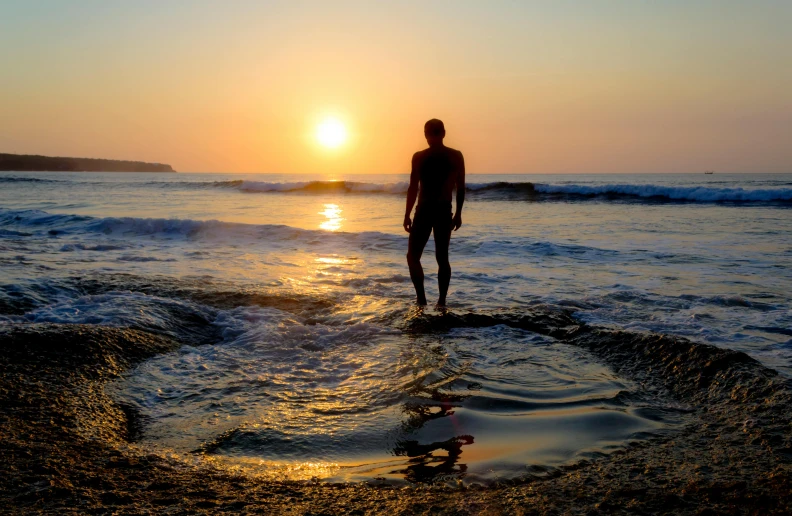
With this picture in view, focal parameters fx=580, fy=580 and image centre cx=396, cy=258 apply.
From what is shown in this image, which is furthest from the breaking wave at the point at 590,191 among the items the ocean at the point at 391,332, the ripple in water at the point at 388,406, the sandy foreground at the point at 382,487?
the sandy foreground at the point at 382,487

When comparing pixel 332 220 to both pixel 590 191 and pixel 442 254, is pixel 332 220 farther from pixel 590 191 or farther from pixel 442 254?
pixel 590 191

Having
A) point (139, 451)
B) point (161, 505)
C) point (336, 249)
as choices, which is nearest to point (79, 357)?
point (139, 451)

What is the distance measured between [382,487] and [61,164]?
111 m

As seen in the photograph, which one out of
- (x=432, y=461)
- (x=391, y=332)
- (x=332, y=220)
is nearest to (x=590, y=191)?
(x=332, y=220)

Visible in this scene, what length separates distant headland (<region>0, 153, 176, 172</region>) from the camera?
88.1 m

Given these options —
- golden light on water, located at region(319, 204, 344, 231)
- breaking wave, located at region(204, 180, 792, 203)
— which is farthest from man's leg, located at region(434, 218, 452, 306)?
breaking wave, located at region(204, 180, 792, 203)

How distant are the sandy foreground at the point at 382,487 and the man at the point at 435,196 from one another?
9.10ft

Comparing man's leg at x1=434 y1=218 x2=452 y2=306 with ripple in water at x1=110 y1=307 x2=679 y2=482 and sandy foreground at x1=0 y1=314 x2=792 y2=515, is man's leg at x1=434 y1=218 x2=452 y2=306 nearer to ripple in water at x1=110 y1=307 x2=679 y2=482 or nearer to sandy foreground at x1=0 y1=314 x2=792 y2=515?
ripple in water at x1=110 y1=307 x2=679 y2=482

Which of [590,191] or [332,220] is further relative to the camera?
[590,191]

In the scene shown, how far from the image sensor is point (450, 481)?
2168 millimetres

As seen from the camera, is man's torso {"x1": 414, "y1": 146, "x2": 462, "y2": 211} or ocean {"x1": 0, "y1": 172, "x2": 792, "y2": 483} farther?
man's torso {"x1": 414, "y1": 146, "x2": 462, "y2": 211}

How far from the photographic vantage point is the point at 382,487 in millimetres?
2131

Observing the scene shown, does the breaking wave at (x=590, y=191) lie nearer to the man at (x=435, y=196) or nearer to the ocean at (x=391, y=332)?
the ocean at (x=391, y=332)

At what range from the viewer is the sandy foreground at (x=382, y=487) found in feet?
6.35
